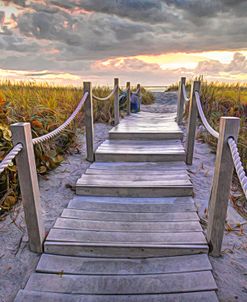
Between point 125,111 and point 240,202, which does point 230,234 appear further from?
point 125,111

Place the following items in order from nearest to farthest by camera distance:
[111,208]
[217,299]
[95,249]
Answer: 1. [217,299]
2. [95,249]
3. [111,208]

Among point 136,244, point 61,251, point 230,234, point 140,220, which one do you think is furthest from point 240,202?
point 61,251

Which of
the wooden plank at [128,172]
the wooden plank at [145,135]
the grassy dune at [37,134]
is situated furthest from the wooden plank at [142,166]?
the wooden plank at [145,135]

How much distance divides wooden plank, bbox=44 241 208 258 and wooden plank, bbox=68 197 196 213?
1.93 ft

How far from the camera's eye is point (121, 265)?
78.1 inches

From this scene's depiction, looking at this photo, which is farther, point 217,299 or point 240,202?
point 240,202

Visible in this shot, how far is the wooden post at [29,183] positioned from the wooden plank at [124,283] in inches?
12.3

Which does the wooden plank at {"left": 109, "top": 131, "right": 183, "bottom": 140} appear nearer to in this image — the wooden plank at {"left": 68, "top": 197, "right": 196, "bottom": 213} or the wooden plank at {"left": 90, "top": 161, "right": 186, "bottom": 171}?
the wooden plank at {"left": 90, "top": 161, "right": 186, "bottom": 171}

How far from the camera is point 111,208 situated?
2.69 m

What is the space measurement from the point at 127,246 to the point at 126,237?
0.13m

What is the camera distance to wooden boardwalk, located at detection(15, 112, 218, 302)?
172 centimetres

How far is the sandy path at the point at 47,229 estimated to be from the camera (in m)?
1.73

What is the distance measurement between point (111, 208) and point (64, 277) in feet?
3.15

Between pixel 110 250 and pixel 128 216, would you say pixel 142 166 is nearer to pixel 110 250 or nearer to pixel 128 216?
pixel 128 216
